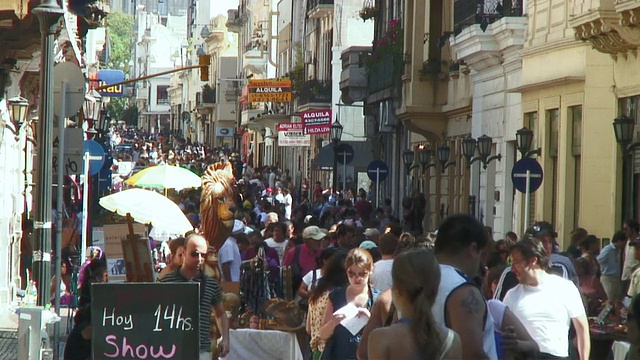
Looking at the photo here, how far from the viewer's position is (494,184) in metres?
29.0

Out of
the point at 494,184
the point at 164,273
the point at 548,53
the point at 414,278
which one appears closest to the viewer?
the point at 414,278

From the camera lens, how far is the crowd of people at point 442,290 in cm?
624

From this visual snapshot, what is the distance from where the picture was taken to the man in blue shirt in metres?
18.0

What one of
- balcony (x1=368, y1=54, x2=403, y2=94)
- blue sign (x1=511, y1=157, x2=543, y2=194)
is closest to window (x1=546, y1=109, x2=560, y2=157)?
blue sign (x1=511, y1=157, x2=543, y2=194)

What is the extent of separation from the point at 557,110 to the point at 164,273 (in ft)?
49.7

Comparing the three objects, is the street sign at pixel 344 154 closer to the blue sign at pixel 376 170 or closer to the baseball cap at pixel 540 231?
the blue sign at pixel 376 170

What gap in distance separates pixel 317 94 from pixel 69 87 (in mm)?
44649

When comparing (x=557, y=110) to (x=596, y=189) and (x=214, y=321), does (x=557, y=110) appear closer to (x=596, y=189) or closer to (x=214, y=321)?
(x=596, y=189)

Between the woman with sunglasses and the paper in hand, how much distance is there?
0.01 m

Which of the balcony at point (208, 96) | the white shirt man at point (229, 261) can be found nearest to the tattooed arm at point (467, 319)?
the white shirt man at point (229, 261)

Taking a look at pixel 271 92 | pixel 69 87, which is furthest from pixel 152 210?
pixel 271 92

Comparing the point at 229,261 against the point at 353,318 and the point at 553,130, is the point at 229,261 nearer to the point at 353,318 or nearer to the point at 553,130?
the point at 353,318

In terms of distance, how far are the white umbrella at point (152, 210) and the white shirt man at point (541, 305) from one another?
9366 mm

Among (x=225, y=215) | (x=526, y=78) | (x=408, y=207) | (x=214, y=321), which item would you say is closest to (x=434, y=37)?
(x=408, y=207)
